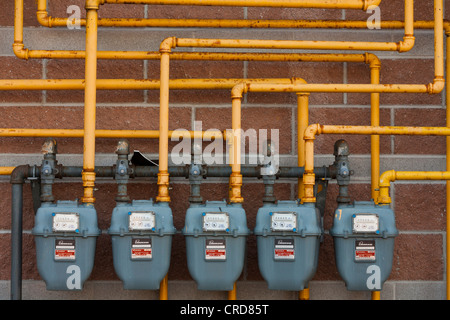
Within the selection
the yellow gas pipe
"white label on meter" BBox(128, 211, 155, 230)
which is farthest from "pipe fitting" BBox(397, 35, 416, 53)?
"white label on meter" BBox(128, 211, 155, 230)

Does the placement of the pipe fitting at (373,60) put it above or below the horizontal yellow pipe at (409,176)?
above

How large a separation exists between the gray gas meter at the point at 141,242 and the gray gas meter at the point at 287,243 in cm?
37

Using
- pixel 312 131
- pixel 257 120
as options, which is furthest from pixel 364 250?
pixel 257 120

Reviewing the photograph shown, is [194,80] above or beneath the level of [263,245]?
above

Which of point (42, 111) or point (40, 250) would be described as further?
point (42, 111)

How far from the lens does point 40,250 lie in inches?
81.0

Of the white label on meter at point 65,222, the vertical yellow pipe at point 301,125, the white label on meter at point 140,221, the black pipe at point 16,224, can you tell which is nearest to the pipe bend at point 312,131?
the vertical yellow pipe at point 301,125

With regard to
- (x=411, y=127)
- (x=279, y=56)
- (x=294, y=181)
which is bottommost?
(x=294, y=181)

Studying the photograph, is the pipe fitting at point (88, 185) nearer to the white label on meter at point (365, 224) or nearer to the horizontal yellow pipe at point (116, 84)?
the horizontal yellow pipe at point (116, 84)

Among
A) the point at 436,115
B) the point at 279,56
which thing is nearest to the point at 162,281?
the point at 279,56

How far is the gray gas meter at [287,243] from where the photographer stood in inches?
80.7

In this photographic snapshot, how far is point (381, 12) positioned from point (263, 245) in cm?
117

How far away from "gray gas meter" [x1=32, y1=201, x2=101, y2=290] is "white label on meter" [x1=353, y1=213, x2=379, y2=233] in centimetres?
101

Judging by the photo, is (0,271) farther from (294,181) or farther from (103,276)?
(294,181)
